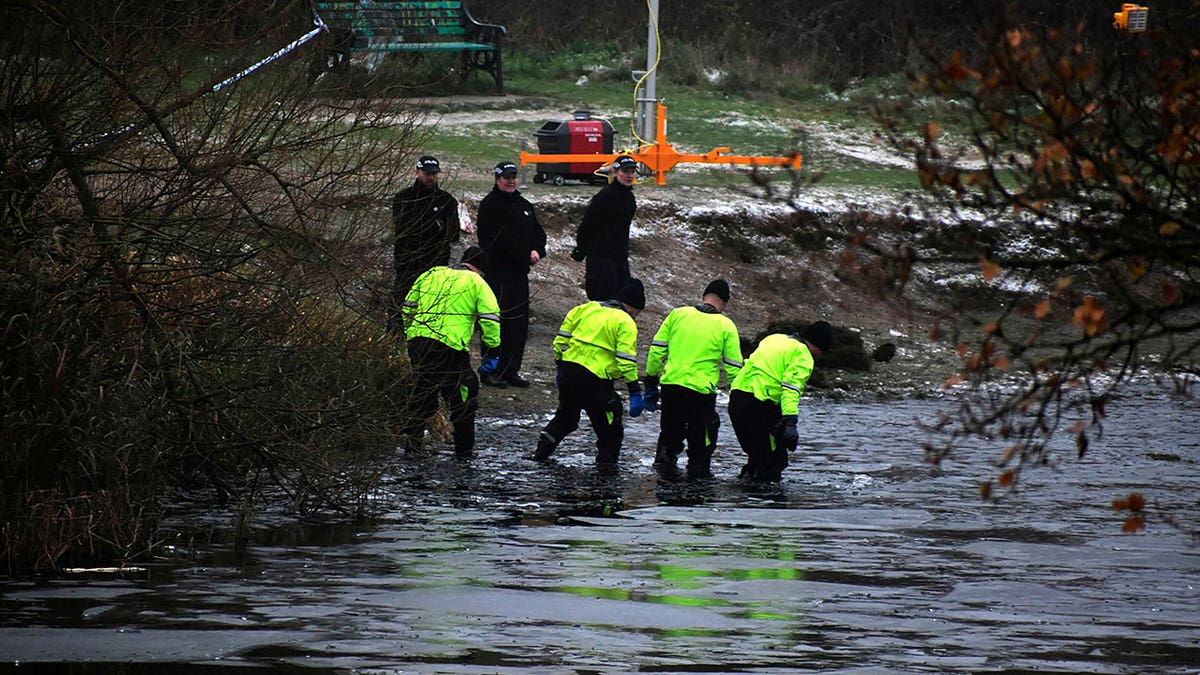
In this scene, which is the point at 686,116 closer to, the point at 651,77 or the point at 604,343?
the point at 651,77

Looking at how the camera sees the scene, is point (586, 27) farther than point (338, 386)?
Yes

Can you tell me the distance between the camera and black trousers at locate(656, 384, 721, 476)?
45.3ft

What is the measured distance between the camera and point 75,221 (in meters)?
10.1

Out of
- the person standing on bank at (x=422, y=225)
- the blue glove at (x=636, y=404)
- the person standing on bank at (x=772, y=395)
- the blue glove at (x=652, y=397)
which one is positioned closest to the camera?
the person standing on bank at (x=772, y=395)

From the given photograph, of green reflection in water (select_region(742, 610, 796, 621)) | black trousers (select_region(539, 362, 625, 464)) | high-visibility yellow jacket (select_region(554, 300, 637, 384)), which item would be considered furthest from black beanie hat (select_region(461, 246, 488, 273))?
green reflection in water (select_region(742, 610, 796, 621))

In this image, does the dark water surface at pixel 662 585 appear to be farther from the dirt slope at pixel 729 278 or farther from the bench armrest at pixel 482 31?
the bench armrest at pixel 482 31

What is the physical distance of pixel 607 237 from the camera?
58.7ft

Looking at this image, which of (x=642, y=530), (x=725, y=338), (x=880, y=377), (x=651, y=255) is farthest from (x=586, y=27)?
Answer: (x=642, y=530)

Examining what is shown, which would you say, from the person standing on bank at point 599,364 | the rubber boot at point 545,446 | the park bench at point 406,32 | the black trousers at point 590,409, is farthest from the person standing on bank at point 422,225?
the rubber boot at point 545,446

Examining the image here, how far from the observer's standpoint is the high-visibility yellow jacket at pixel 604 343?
45.5 ft

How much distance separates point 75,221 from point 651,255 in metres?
13.2

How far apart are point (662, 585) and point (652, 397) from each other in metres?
4.67

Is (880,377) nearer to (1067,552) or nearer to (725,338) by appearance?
(725,338)

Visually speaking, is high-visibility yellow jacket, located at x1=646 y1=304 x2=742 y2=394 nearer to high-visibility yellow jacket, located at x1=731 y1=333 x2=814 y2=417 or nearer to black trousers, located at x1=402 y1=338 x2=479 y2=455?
high-visibility yellow jacket, located at x1=731 y1=333 x2=814 y2=417
